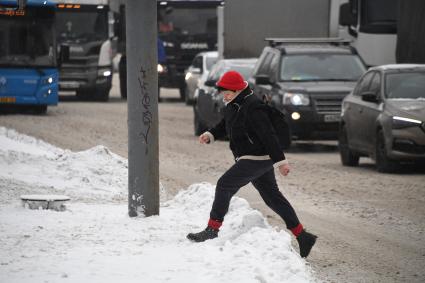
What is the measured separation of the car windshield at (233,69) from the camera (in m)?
26.4

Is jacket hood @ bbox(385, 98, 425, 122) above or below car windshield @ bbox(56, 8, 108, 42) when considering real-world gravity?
above

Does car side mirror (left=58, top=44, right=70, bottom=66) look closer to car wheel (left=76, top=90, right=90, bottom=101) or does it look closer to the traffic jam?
the traffic jam

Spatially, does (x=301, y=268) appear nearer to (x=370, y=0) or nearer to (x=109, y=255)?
(x=109, y=255)

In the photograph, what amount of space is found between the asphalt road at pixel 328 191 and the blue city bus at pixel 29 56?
56 centimetres

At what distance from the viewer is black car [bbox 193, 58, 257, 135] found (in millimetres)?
24938

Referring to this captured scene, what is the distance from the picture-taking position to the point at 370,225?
41.0ft

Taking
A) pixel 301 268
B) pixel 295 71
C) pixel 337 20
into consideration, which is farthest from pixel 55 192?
pixel 337 20

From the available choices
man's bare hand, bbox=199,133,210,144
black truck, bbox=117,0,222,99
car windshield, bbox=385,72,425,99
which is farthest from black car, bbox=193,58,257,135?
man's bare hand, bbox=199,133,210,144

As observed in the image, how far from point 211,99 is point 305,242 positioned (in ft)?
50.4

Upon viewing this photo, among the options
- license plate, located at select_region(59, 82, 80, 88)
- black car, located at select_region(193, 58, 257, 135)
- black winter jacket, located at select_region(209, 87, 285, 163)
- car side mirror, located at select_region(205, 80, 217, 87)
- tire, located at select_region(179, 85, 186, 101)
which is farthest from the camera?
tire, located at select_region(179, 85, 186, 101)

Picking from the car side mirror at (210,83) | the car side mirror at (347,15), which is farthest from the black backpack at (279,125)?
the car side mirror at (347,15)

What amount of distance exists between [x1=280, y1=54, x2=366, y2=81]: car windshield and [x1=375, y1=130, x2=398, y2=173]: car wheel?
5.04m

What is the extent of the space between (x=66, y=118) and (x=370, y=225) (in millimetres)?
17761

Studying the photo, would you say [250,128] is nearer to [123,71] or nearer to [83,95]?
[123,71]
